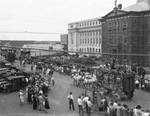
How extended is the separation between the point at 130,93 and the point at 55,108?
21.5ft

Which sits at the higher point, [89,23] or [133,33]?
[89,23]

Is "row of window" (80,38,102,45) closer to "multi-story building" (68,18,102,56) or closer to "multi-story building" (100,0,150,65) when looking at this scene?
"multi-story building" (68,18,102,56)

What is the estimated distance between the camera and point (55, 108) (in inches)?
618

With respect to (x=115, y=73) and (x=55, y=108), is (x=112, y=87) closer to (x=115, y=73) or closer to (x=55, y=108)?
(x=115, y=73)

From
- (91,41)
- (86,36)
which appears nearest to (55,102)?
(91,41)

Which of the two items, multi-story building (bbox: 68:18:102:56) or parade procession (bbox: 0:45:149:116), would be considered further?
multi-story building (bbox: 68:18:102:56)

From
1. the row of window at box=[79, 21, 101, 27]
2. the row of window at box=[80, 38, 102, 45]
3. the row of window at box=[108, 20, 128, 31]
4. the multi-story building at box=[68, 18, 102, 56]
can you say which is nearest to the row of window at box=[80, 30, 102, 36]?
the multi-story building at box=[68, 18, 102, 56]

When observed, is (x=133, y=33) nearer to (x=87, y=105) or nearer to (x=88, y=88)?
(x=88, y=88)

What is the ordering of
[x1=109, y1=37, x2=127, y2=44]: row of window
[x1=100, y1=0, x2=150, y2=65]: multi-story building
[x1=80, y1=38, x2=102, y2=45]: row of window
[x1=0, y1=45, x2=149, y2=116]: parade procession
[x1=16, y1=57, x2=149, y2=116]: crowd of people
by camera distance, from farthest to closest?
1. [x1=80, y1=38, x2=102, y2=45]: row of window
2. [x1=109, y1=37, x2=127, y2=44]: row of window
3. [x1=100, y1=0, x2=150, y2=65]: multi-story building
4. [x1=0, y1=45, x2=149, y2=116]: parade procession
5. [x1=16, y1=57, x2=149, y2=116]: crowd of people

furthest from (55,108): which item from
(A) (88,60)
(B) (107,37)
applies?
(B) (107,37)

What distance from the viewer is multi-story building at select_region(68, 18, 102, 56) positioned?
3047 inches

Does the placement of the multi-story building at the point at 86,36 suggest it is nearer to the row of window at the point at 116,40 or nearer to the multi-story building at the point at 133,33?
the row of window at the point at 116,40

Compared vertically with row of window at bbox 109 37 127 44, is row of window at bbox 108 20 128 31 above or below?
above

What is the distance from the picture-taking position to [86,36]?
279 feet
